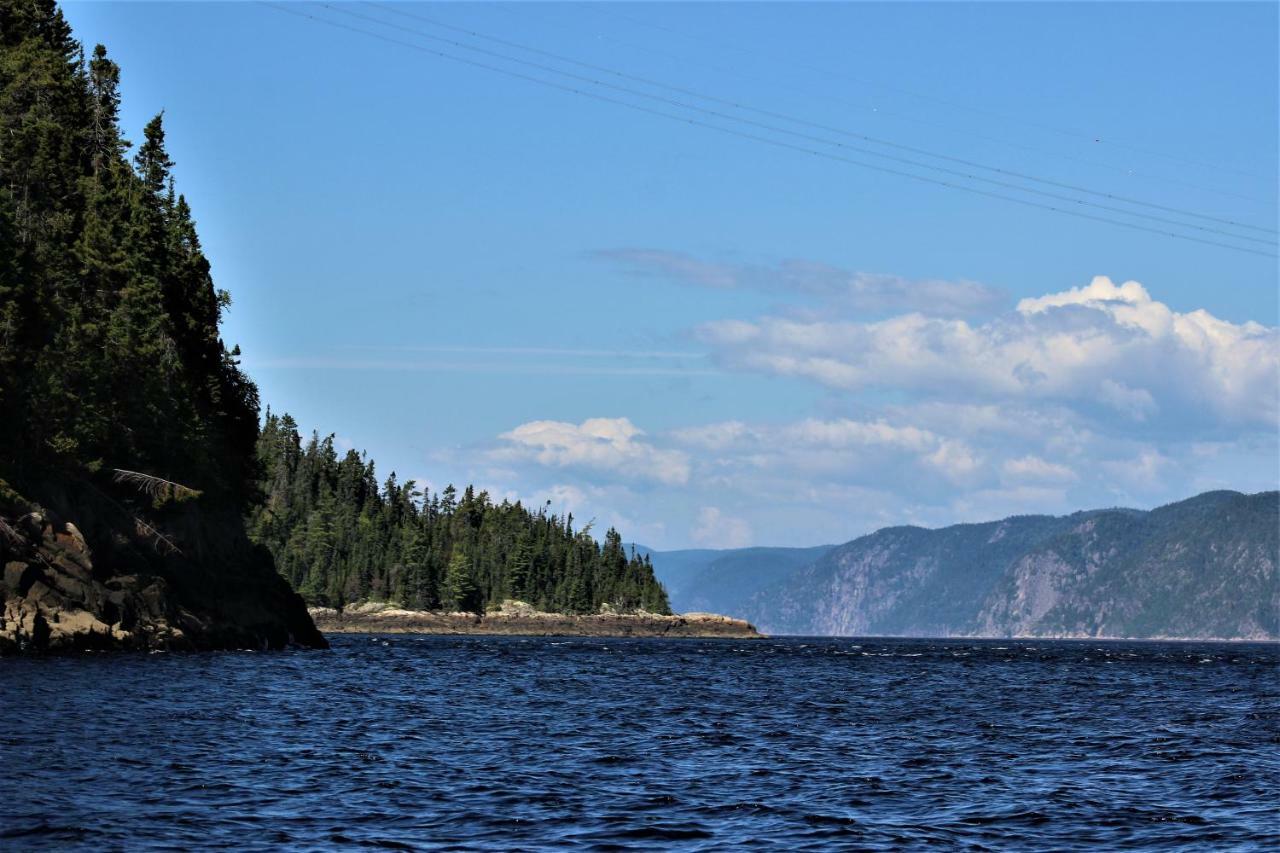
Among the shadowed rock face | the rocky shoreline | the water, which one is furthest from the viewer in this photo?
the rocky shoreline

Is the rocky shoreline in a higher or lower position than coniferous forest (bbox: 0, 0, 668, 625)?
lower

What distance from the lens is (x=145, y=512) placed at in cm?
9531

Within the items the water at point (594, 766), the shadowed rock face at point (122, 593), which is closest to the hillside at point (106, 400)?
the shadowed rock face at point (122, 593)

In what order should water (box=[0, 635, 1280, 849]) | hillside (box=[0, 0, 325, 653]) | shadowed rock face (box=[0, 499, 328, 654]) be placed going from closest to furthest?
water (box=[0, 635, 1280, 849]) < shadowed rock face (box=[0, 499, 328, 654]) < hillside (box=[0, 0, 325, 653])

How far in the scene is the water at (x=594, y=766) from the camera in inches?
1284

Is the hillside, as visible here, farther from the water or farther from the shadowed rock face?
the water

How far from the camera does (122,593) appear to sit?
3376 inches

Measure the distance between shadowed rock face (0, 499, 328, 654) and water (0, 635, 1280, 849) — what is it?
424 cm

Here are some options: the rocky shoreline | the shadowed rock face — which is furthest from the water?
the rocky shoreline

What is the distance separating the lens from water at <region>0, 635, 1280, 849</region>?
1284 inches

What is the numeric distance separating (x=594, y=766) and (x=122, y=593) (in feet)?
163

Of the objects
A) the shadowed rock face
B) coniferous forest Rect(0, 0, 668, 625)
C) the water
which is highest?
coniferous forest Rect(0, 0, 668, 625)

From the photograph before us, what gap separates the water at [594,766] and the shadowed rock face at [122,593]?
4244 mm

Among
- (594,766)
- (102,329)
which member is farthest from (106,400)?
(594,766)
